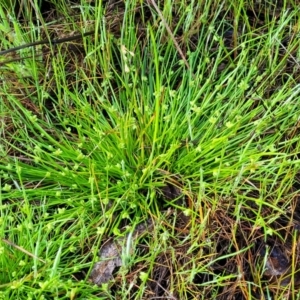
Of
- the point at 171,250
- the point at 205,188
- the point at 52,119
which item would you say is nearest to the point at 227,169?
the point at 205,188

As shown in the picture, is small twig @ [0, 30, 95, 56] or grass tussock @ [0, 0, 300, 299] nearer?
grass tussock @ [0, 0, 300, 299]

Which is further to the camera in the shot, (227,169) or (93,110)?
(93,110)

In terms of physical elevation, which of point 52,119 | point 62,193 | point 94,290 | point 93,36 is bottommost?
point 94,290

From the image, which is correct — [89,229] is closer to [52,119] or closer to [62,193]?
[62,193]

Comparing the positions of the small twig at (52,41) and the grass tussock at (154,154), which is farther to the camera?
the small twig at (52,41)

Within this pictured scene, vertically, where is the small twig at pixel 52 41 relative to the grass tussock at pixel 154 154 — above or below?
above

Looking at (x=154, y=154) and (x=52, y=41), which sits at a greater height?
(x=52, y=41)

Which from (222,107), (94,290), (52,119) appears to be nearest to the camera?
(94,290)

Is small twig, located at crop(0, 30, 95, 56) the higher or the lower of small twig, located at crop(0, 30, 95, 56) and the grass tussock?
the higher
